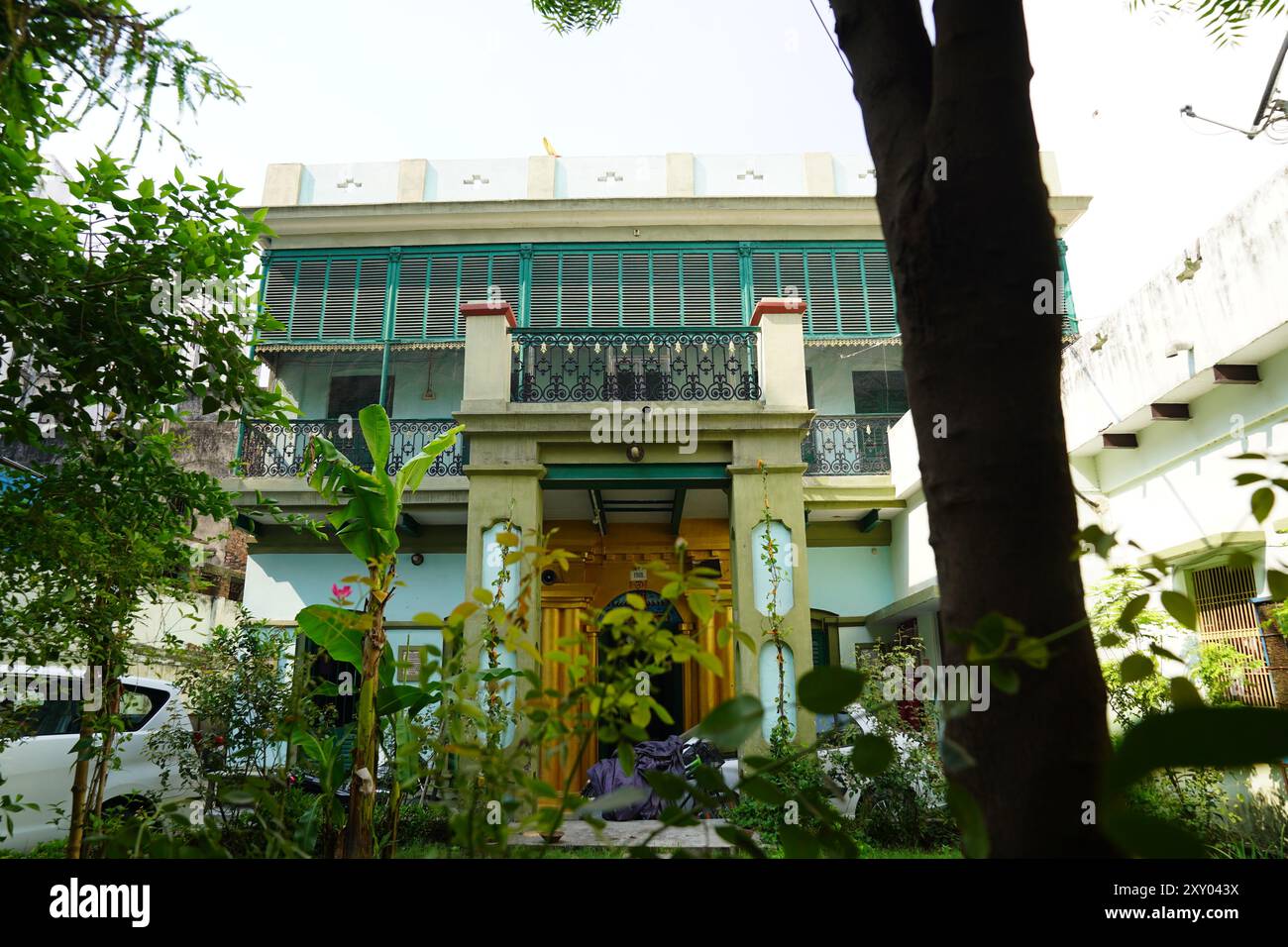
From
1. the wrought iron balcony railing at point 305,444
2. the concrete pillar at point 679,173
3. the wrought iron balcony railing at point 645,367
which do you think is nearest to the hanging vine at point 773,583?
the wrought iron balcony railing at point 645,367

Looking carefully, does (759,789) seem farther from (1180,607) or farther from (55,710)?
(55,710)

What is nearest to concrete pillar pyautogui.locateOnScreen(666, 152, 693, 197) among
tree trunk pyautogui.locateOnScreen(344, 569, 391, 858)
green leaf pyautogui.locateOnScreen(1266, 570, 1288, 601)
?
tree trunk pyautogui.locateOnScreen(344, 569, 391, 858)

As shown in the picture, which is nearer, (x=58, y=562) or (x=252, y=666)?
(x=58, y=562)

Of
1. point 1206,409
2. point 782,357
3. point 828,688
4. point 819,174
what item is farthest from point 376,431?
point 819,174

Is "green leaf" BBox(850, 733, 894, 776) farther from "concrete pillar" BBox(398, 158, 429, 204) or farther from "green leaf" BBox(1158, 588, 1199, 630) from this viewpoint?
"concrete pillar" BBox(398, 158, 429, 204)

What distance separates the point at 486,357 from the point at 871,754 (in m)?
8.48

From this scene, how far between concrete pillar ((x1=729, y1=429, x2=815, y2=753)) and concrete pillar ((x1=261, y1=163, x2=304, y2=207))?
27.9 feet

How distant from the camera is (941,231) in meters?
0.98

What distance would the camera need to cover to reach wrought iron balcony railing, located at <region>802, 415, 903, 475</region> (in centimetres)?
1104

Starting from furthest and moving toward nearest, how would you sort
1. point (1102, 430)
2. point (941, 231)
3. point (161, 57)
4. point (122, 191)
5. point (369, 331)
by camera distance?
point (369, 331), point (1102, 430), point (122, 191), point (161, 57), point (941, 231)

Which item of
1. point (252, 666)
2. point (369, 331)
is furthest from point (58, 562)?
point (369, 331)

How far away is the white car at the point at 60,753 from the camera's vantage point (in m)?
6.07
